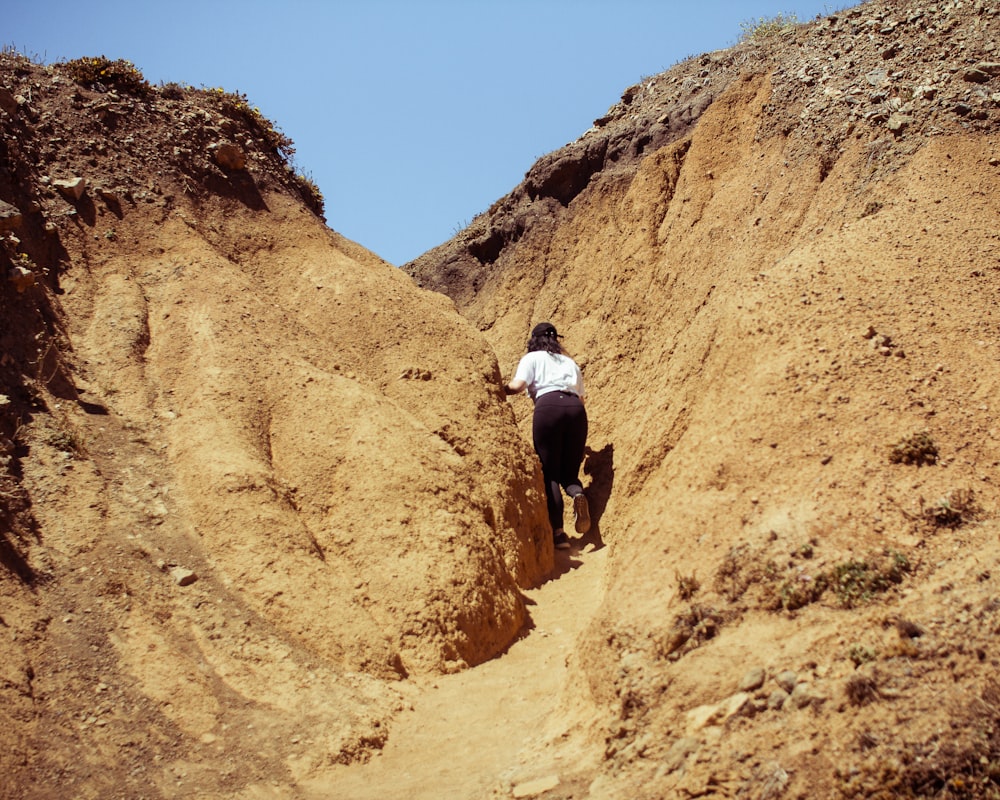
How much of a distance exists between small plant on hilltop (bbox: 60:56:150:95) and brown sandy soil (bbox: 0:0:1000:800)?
45 millimetres

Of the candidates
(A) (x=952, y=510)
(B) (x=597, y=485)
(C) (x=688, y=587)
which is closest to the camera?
(A) (x=952, y=510)

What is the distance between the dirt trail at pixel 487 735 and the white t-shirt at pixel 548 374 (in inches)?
93.2

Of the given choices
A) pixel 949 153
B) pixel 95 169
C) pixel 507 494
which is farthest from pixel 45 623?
pixel 949 153

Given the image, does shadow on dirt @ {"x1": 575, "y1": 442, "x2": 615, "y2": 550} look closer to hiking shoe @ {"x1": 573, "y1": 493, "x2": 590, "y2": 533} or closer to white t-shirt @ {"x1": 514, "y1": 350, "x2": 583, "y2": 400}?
hiking shoe @ {"x1": 573, "y1": 493, "x2": 590, "y2": 533}

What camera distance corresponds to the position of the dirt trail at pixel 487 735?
4309mm

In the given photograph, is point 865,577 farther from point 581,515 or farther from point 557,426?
point 557,426

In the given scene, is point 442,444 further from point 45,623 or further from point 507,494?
point 45,623

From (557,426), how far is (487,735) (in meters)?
3.74

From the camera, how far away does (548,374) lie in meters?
8.52

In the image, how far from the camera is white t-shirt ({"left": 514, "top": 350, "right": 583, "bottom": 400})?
845cm

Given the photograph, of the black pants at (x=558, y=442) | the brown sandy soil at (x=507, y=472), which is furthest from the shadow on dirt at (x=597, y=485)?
the black pants at (x=558, y=442)

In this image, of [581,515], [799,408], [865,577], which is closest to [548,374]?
[581,515]

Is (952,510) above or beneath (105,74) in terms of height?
beneath

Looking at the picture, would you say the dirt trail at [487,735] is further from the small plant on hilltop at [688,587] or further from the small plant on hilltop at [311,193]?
the small plant on hilltop at [311,193]
